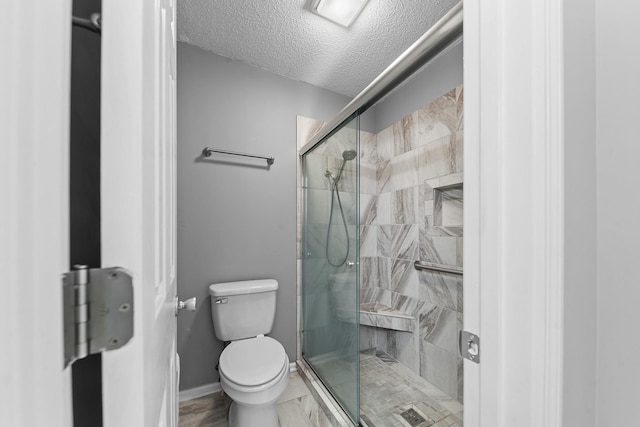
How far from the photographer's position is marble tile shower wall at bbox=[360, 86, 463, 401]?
156cm

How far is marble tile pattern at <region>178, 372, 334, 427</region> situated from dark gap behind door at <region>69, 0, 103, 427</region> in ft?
4.77

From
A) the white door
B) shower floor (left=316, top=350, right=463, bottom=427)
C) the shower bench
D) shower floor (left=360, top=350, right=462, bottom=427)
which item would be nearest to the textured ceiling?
the white door

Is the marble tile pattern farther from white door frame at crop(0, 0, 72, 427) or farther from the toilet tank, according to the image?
white door frame at crop(0, 0, 72, 427)

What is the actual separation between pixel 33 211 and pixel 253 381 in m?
1.22

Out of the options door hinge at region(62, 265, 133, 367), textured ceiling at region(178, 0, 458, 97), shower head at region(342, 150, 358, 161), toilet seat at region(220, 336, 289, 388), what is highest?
textured ceiling at region(178, 0, 458, 97)

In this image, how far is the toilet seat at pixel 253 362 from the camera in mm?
1170

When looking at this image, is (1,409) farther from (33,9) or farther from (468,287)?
(468,287)

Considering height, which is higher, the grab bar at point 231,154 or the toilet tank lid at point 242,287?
the grab bar at point 231,154

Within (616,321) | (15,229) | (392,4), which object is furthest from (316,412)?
(392,4)

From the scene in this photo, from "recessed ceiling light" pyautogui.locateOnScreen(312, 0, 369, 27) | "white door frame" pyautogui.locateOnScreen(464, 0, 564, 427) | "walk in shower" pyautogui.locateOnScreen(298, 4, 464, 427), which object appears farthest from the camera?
"walk in shower" pyautogui.locateOnScreen(298, 4, 464, 427)

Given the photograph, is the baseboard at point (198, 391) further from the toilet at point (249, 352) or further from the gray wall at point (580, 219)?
the gray wall at point (580, 219)

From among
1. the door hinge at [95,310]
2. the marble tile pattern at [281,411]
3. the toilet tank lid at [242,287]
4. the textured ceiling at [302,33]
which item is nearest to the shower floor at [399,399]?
the marble tile pattern at [281,411]

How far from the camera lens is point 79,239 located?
269 millimetres

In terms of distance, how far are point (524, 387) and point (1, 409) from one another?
660 mm
